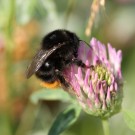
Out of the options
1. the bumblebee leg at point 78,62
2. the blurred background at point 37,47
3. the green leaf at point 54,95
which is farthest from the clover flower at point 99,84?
the blurred background at point 37,47

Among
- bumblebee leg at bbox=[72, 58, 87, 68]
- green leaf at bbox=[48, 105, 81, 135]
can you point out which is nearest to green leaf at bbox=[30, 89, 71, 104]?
green leaf at bbox=[48, 105, 81, 135]

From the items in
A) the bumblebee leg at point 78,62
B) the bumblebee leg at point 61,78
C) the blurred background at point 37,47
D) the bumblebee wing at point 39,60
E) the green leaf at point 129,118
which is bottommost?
the blurred background at point 37,47

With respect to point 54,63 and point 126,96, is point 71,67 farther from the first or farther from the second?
point 126,96

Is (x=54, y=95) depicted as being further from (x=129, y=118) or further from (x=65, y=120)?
(x=129, y=118)

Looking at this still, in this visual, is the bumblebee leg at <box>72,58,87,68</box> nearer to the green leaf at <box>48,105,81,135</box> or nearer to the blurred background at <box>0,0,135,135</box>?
the green leaf at <box>48,105,81,135</box>

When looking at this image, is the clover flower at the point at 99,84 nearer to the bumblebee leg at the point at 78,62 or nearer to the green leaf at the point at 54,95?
the bumblebee leg at the point at 78,62

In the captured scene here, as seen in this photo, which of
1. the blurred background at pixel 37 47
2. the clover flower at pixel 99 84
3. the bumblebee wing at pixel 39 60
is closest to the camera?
the clover flower at pixel 99 84

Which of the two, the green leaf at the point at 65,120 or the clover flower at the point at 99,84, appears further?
the green leaf at the point at 65,120
